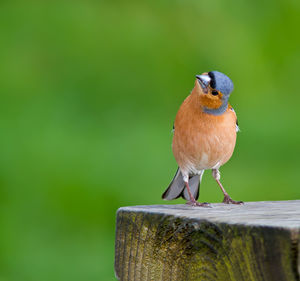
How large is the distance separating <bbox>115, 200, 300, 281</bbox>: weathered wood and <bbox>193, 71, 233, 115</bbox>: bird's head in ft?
2.64

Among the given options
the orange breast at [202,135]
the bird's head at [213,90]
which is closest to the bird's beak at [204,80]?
the bird's head at [213,90]

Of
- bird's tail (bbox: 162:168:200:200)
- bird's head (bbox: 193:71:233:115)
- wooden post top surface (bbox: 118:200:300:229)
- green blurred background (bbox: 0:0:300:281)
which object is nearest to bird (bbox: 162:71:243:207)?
bird's head (bbox: 193:71:233:115)

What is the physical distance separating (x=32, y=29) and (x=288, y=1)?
3152mm

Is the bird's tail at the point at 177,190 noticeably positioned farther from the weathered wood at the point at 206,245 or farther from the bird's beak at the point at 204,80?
the weathered wood at the point at 206,245

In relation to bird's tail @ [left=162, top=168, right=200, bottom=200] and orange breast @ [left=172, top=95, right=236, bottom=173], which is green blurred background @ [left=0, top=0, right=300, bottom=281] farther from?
orange breast @ [left=172, top=95, right=236, bottom=173]

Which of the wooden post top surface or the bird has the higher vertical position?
the bird

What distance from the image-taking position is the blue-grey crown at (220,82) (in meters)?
3.02

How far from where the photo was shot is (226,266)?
1.94 meters

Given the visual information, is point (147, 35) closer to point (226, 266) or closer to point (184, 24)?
point (184, 24)

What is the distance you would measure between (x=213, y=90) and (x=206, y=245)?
1269 millimetres

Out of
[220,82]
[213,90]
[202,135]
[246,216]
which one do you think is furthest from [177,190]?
[246,216]

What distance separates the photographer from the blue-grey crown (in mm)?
3023

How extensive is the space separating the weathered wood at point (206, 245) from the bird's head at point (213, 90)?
2.64ft

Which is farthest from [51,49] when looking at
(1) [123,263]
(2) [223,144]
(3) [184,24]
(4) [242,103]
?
(1) [123,263]
